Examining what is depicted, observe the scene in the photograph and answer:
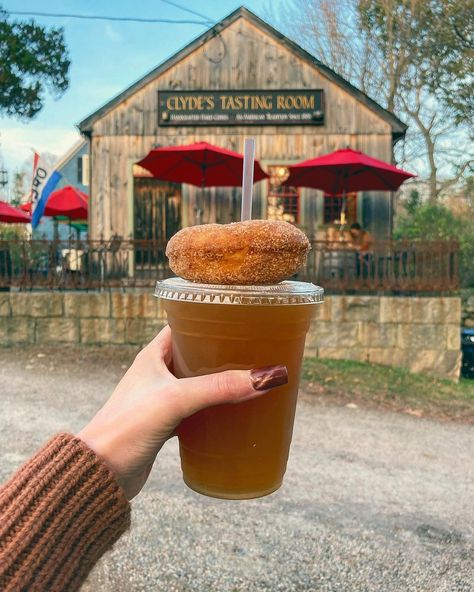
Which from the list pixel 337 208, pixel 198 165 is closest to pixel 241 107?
pixel 198 165

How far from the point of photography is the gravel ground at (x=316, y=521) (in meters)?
3.69

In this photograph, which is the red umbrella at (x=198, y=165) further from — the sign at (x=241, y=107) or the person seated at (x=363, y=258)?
the person seated at (x=363, y=258)

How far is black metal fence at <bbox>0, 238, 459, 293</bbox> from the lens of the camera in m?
10.6

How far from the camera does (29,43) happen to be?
49.1 ft

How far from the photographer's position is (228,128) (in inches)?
539

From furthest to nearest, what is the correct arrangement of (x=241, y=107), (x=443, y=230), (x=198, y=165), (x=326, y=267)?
(x=443, y=230)
(x=241, y=107)
(x=198, y=165)
(x=326, y=267)

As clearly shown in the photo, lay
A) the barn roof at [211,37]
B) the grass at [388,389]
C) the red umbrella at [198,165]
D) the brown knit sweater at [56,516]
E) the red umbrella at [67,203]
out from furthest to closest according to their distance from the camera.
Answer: the red umbrella at [67,203] → the barn roof at [211,37] → the red umbrella at [198,165] → the grass at [388,389] → the brown knit sweater at [56,516]

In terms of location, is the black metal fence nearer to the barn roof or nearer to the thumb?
the barn roof

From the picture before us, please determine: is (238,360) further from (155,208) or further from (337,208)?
(155,208)

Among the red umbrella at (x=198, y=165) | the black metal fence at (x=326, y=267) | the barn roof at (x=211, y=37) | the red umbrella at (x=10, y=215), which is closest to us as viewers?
the black metal fence at (x=326, y=267)

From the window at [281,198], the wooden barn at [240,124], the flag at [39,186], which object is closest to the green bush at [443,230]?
the wooden barn at [240,124]

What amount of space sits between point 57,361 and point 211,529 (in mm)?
6263

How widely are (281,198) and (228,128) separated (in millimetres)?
2089

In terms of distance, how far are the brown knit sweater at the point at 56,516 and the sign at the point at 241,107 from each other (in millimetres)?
12855
